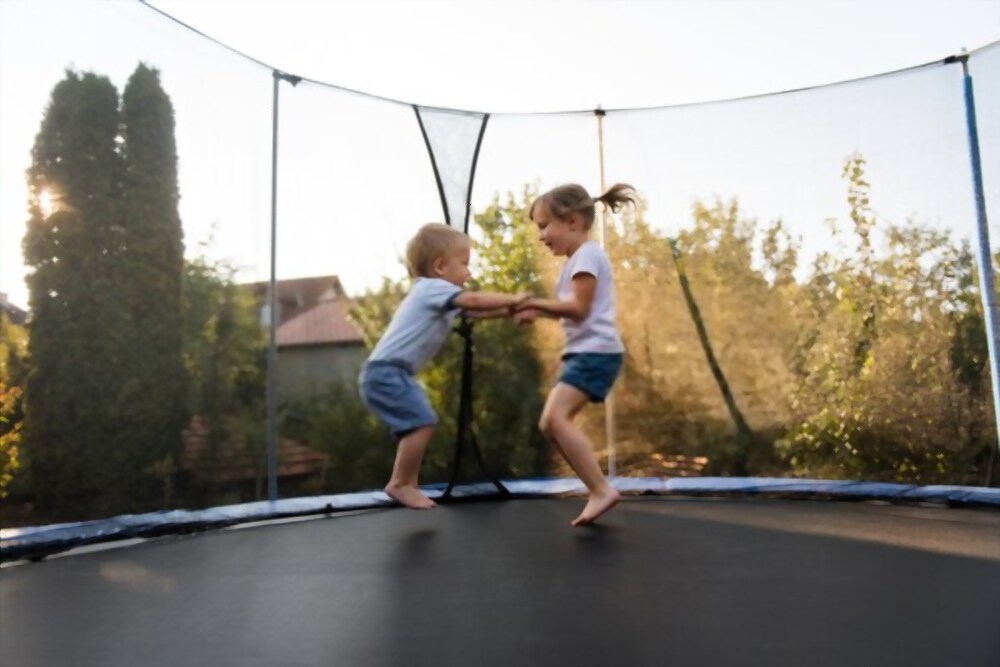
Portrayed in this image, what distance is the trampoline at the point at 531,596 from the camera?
2.81 ft

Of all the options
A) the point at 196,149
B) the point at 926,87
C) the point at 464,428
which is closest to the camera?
the point at 196,149

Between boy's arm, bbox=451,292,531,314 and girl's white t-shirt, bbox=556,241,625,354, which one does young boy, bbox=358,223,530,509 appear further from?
girl's white t-shirt, bbox=556,241,625,354

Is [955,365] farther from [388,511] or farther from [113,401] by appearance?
[113,401]

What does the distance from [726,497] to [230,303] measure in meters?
1.44

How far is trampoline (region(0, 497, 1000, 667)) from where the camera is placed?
33.7 inches

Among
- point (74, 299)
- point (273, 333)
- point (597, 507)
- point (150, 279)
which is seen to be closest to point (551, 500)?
point (597, 507)

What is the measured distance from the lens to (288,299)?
2.26 metres

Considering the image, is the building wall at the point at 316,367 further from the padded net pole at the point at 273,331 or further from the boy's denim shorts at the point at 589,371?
the boy's denim shorts at the point at 589,371

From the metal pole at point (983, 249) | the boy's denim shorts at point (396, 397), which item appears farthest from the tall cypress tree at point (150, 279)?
the metal pole at point (983, 249)

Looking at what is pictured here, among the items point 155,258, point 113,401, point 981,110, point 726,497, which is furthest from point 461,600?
point 981,110

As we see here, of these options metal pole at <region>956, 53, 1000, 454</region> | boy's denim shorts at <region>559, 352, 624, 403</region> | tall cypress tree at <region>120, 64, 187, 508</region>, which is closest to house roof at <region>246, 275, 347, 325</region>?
tall cypress tree at <region>120, 64, 187, 508</region>

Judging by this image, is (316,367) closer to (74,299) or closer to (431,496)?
(431,496)

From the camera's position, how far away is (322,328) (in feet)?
7.79

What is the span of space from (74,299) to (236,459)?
2.01 ft
